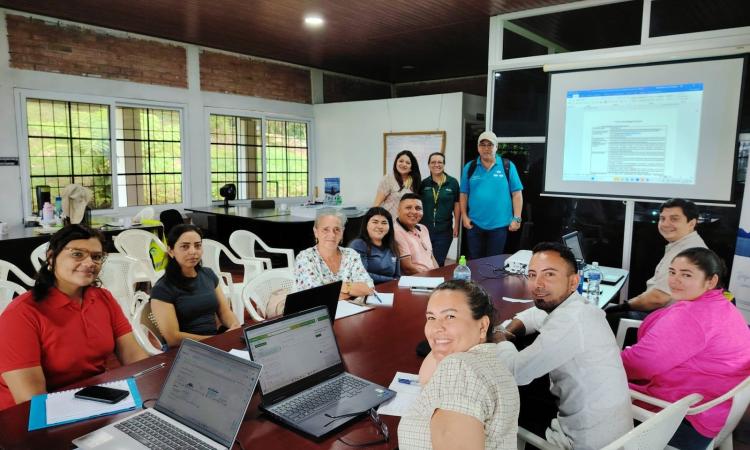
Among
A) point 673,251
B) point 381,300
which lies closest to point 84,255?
point 381,300

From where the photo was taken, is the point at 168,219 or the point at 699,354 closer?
the point at 699,354

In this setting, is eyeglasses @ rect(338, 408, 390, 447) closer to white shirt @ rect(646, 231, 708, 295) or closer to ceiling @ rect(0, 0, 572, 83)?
white shirt @ rect(646, 231, 708, 295)

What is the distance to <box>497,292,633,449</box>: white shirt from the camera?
1765 mm

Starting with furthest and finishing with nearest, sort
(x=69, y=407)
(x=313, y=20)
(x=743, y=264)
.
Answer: (x=313, y=20) < (x=743, y=264) < (x=69, y=407)

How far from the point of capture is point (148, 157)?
727 cm

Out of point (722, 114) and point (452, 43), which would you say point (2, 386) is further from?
point (452, 43)

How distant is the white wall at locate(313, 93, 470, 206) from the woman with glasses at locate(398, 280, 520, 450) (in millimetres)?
6533

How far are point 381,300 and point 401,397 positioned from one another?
1211mm

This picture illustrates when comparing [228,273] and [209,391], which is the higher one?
[209,391]

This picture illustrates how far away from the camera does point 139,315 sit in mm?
2592

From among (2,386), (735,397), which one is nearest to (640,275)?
(735,397)

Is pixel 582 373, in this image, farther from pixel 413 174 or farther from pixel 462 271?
pixel 413 174

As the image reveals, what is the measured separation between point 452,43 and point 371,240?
445 cm

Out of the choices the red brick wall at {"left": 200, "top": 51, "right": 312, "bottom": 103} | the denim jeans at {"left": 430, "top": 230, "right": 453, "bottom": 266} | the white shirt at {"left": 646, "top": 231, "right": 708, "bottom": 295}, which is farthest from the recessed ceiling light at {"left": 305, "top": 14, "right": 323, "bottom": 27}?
the white shirt at {"left": 646, "top": 231, "right": 708, "bottom": 295}
